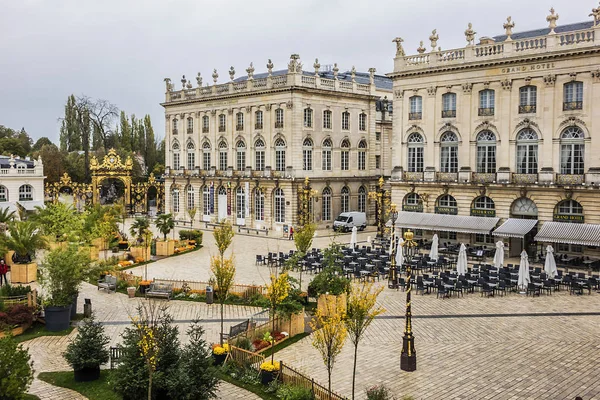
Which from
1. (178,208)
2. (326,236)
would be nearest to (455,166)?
(326,236)

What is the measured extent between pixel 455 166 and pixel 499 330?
20.6m

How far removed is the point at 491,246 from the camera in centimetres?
3900

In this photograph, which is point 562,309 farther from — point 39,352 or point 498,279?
point 39,352

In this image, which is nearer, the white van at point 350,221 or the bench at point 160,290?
the bench at point 160,290

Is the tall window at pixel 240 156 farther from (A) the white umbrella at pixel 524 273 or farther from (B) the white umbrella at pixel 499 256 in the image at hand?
(A) the white umbrella at pixel 524 273

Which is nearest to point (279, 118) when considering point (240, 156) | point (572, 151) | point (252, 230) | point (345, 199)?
point (240, 156)

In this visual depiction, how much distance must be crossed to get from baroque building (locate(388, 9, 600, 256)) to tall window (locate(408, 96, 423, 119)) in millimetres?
72

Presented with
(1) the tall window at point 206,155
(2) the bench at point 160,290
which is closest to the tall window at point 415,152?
(2) the bench at point 160,290

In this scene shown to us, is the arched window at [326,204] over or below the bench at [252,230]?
over

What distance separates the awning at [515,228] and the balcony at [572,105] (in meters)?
7.04

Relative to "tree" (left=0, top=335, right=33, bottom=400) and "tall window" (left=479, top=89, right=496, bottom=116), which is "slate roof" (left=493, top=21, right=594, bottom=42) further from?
"tree" (left=0, top=335, right=33, bottom=400)

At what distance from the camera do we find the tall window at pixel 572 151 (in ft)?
116

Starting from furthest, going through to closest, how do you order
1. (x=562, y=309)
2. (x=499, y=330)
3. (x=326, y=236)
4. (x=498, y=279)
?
1. (x=326, y=236)
2. (x=498, y=279)
3. (x=562, y=309)
4. (x=499, y=330)

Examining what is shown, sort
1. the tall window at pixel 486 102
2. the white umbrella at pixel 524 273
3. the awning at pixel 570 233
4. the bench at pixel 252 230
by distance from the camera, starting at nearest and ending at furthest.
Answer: the white umbrella at pixel 524 273 → the awning at pixel 570 233 → the tall window at pixel 486 102 → the bench at pixel 252 230
